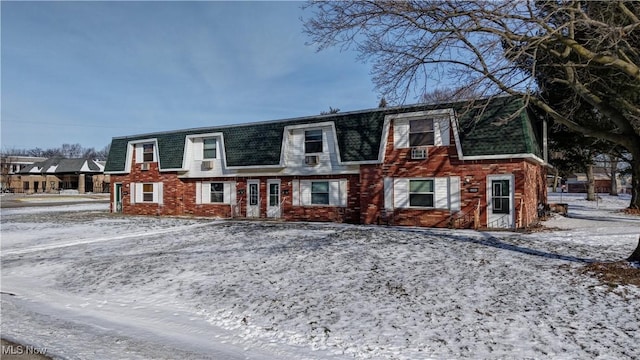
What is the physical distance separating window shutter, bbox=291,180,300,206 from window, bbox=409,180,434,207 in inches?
229

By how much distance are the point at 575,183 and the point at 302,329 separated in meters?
71.0

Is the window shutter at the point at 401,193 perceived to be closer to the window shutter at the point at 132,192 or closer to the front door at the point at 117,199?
the window shutter at the point at 132,192

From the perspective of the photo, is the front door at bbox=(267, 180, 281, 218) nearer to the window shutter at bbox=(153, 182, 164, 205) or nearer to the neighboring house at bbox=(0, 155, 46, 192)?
the window shutter at bbox=(153, 182, 164, 205)

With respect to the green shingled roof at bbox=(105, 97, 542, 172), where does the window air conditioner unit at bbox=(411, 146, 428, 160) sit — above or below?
below

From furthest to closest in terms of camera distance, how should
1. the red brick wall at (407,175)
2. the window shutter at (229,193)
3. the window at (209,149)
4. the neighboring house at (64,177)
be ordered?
the neighboring house at (64,177) → the window at (209,149) → the window shutter at (229,193) → the red brick wall at (407,175)

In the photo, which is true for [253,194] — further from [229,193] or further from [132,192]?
[132,192]

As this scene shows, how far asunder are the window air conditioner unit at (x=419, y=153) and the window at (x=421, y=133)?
25cm

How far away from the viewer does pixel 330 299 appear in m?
7.18

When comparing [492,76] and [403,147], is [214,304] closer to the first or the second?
[492,76]

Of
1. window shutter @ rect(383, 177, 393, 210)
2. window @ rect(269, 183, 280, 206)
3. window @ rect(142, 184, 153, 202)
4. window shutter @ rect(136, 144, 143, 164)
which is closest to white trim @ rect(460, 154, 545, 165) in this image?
window shutter @ rect(383, 177, 393, 210)

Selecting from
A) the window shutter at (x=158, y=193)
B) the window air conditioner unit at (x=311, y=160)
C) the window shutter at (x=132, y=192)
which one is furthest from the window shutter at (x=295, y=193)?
the window shutter at (x=132, y=192)

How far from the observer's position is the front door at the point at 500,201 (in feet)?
48.8

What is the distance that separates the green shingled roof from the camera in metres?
14.6

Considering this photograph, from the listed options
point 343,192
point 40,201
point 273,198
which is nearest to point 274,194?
point 273,198
